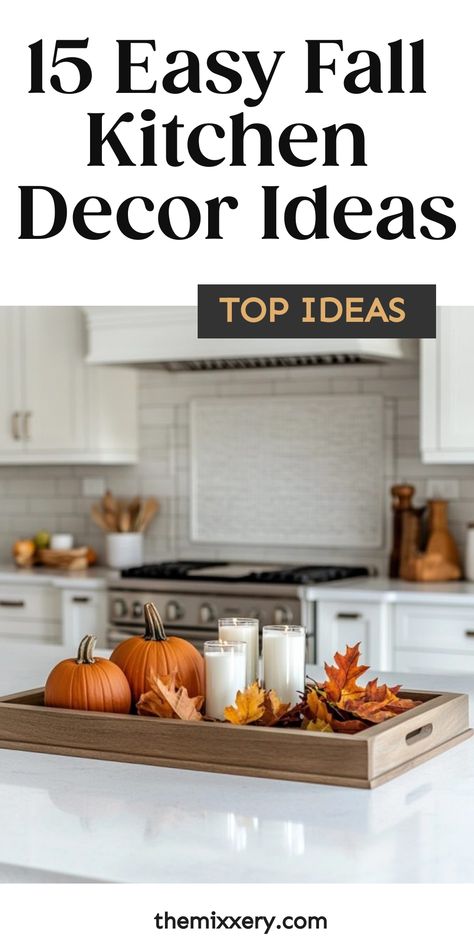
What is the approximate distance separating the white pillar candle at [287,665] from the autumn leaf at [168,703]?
0.40 ft

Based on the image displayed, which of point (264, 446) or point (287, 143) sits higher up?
point (287, 143)

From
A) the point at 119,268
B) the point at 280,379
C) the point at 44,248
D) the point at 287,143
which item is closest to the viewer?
the point at 287,143

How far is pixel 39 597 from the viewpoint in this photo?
4.89 meters

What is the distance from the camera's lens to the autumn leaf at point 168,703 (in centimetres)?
175

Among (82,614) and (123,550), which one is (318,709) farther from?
(123,550)

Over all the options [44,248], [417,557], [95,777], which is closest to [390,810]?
[95,777]

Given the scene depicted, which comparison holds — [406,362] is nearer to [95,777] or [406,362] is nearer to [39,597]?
[39,597]

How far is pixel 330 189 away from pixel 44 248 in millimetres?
939

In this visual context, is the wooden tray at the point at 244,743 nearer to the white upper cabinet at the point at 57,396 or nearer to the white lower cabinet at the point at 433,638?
the white lower cabinet at the point at 433,638

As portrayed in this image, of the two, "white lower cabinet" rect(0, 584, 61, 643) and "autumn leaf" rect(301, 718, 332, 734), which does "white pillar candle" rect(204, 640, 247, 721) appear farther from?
"white lower cabinet" rect(0, 584, 61, 643)

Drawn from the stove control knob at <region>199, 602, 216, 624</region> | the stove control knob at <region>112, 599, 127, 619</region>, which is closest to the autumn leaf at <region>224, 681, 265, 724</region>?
the stove control knob at <region>199, 602, 216, 624</region>

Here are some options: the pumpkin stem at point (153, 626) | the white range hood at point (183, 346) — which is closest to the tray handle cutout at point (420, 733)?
the pumpkin stem at point (153, 626)

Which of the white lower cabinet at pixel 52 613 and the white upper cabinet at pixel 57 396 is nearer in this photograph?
the white lower cabinet at pixel 52 613

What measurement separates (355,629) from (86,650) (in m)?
2.45
